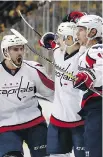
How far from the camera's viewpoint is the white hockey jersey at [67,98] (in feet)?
9.55

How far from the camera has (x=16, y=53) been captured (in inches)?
116

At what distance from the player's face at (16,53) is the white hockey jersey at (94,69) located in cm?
47

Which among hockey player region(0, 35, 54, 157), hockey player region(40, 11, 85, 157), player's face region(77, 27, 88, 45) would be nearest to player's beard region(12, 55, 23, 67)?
hockey player region(0, 35, 54, 157)

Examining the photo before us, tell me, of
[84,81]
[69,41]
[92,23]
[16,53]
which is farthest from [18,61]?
[84,81]

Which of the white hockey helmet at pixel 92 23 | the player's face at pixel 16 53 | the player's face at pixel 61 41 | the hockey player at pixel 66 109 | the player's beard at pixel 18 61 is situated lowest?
the hockey player at pixel 66 109

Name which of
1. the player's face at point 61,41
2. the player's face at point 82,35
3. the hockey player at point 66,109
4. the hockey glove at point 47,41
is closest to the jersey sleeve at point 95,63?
the player's face at point 82,35

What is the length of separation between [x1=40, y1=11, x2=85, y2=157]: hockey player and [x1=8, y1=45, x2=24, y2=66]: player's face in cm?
21

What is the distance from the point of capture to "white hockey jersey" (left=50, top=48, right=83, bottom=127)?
2.91 meters

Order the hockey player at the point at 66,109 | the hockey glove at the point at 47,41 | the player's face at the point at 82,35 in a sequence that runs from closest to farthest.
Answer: the player's face at the point at 82,35, the hockey player at the point at 66,109, the hockey glove at the point at 47,41

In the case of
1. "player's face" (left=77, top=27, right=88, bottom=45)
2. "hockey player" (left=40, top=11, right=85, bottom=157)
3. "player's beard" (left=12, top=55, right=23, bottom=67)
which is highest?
"player's face" (left=77, top=27, right=88, bottom=45)

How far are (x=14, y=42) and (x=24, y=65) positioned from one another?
0.46 feet

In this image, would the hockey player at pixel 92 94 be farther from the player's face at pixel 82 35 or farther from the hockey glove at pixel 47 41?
the hockey glove at pixel 47 41

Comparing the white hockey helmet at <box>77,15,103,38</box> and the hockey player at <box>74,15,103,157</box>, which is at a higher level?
the white hockey helmet at <box>77,15,103,38</box>

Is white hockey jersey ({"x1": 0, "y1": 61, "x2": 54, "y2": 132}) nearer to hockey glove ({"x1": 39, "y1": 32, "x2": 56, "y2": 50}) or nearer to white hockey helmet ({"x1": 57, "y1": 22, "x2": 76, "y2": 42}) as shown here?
white hockey helmet ({"x1": 57, "y1": 22, "x2": 76, "y2": 42})
